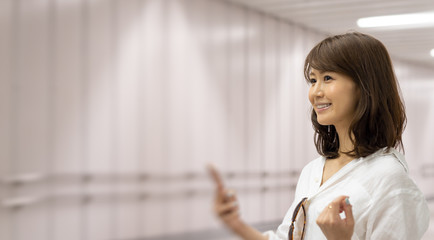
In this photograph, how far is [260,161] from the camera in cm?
1156

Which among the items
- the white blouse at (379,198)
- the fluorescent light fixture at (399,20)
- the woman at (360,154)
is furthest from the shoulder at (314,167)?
the fluorescent light fixture at (399,20)

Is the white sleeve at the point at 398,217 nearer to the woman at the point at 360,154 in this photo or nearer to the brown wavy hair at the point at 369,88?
the woman at the point at 360,154

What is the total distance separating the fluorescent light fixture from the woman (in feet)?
31.8

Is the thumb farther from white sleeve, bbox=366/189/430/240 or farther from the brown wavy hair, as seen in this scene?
the brown wavy hair

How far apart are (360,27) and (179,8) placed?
503 centimetres

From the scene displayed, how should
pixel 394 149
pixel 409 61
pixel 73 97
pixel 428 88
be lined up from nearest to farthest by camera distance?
1. pixel 394 149
2. pixel 73 97
3. pixel 409 61
4. pixel 428 88

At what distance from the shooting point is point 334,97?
232 cm

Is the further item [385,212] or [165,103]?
[165,103]

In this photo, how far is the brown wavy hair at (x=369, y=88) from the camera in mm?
2270

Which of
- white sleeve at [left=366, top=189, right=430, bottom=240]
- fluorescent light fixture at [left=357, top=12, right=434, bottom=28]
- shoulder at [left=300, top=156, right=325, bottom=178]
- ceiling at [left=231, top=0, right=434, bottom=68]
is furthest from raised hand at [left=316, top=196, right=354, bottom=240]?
fluorescent light fixture at [left=357, top=12, right=434, bottom=28]

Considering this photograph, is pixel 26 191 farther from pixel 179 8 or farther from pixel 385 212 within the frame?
pixel 385 212


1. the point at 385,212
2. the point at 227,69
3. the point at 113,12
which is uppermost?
the point at 113,12

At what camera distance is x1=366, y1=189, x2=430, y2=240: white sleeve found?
2.09m

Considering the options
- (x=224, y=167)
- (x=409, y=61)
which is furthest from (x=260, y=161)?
(x=409, y=61)
